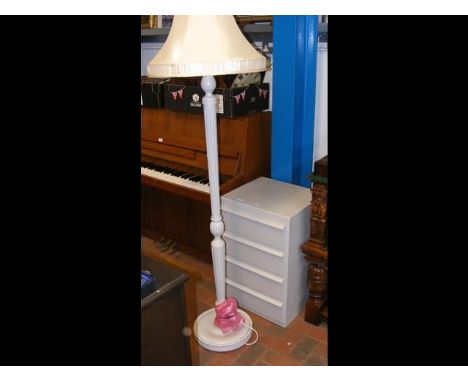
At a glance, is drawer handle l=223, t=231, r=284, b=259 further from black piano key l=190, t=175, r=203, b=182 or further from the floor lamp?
the floor lamp

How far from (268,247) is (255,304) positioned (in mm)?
417

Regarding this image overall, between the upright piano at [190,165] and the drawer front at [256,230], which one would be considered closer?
the drawer front at [256,230]

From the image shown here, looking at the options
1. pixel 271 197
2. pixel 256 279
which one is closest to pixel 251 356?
pixel 256 279

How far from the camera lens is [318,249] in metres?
2.16

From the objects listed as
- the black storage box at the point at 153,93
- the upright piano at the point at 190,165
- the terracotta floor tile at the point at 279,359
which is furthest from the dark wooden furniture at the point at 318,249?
the black storage box at the point at 153,93

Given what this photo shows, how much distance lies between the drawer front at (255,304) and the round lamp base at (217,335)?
0.32 feet

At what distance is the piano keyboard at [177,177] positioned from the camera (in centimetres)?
254

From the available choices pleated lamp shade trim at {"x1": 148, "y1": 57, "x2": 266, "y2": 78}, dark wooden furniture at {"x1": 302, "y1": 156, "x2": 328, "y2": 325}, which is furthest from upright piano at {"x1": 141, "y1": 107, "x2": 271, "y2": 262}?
pleated lamp shade trim at {"x1": 148, "y1": 57, "x2": 266, "y2": 78}

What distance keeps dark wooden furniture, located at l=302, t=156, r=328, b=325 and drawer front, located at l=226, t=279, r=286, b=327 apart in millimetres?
171

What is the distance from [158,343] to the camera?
1365mm

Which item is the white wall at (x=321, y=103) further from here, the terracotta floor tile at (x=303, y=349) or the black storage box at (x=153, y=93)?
the terracotta floor tile at (x=303, y=349)

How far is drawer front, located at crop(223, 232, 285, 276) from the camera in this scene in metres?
2.20
